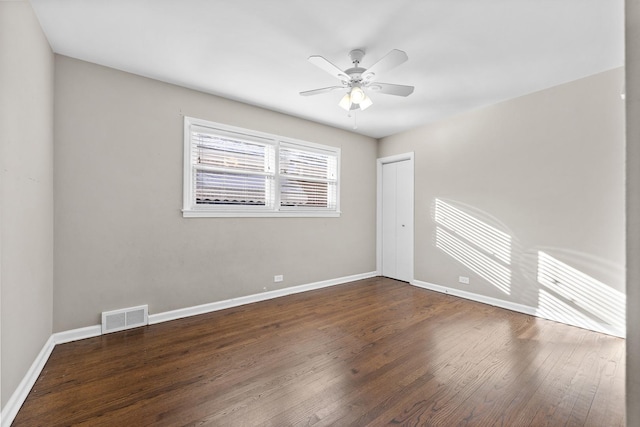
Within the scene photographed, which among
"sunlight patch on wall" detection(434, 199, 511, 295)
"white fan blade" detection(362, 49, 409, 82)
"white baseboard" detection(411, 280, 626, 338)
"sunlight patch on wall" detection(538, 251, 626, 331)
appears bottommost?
"white baseboard" detection(411, 280, 626, 338)

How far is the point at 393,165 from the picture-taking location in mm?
5234

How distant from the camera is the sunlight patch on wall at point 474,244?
12.0 ft

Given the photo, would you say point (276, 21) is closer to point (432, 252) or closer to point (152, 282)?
point (152, 282)

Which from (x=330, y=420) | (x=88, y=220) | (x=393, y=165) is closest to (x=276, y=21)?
(x=88, y=220)

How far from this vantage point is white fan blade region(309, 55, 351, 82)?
2225 mm

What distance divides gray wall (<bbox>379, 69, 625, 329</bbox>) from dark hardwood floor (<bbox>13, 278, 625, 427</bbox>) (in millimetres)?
740

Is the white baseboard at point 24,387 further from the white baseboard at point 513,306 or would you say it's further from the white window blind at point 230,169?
the white baseboard at point 513,306

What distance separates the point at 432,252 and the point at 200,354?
3.58m

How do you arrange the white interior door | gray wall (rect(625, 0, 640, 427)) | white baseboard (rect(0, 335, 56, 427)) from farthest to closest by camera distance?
1. the white interior door
2. white baseboard (rect(0, 335, 56, 427))
3. gray wall (rect(625, 0, 640, 427))

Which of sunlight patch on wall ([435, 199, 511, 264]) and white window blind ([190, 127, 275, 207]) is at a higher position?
white window blind ([190, 127, 275, 207])

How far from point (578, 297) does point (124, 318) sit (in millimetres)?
4872

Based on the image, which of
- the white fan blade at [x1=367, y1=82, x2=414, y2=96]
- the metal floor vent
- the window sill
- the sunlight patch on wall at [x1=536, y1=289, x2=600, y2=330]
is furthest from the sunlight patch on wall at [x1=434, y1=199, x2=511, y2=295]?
the metal floor vent

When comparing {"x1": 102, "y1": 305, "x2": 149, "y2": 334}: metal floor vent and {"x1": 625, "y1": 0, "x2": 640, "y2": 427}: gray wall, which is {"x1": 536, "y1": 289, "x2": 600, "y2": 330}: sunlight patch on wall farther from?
{"x1": 102, "y1": 305, "x2": 149, "y2": 334}: metal floor vent

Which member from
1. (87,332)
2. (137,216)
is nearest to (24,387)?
(87,332)
